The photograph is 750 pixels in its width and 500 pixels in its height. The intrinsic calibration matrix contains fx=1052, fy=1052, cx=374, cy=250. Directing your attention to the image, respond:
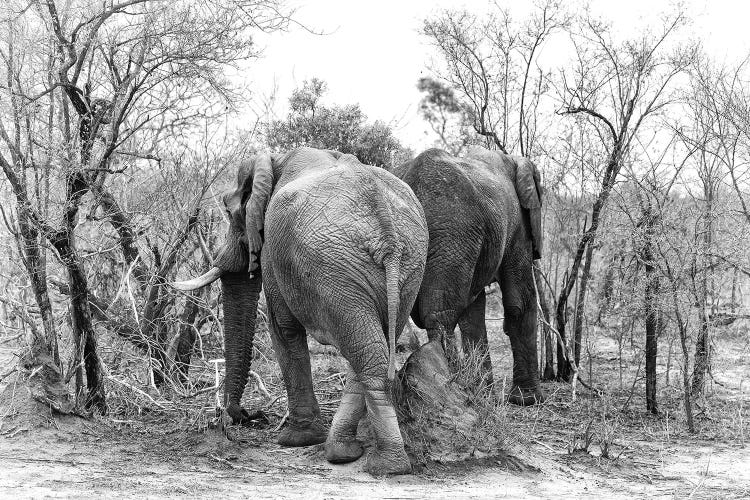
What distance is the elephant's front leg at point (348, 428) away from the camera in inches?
272

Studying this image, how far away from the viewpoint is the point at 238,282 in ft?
28.3

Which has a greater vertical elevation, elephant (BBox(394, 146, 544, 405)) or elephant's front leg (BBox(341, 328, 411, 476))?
elephant (BBox(394, 146, 544, 405))

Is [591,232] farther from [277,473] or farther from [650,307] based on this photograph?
[277,473]

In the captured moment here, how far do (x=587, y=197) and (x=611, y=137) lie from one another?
1.91 meters

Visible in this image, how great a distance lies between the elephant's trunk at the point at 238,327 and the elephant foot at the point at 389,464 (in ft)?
6.38

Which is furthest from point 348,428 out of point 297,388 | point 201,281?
point 201,281

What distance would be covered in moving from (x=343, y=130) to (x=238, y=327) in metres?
6.80

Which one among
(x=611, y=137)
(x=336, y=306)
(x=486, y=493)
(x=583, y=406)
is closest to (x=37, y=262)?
(x=336, y=306)

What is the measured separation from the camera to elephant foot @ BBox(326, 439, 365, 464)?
6.90 meters

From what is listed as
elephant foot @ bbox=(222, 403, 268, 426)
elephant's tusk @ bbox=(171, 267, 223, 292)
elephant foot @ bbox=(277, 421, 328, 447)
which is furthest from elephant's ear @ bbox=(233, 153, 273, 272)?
elephant foot @ bbox=(277, 421, 328, 447)

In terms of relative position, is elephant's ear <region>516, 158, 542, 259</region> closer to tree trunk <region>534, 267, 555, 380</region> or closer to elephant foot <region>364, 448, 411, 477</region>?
tree trunk <region>534, 267, 555, 380</region>

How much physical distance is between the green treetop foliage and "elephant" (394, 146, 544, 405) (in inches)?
179

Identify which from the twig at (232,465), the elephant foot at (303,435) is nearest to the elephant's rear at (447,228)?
the elephant foot at (303,435)

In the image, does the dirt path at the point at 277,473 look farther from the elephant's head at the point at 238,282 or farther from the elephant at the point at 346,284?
the elephant's head at the point at 238,282
